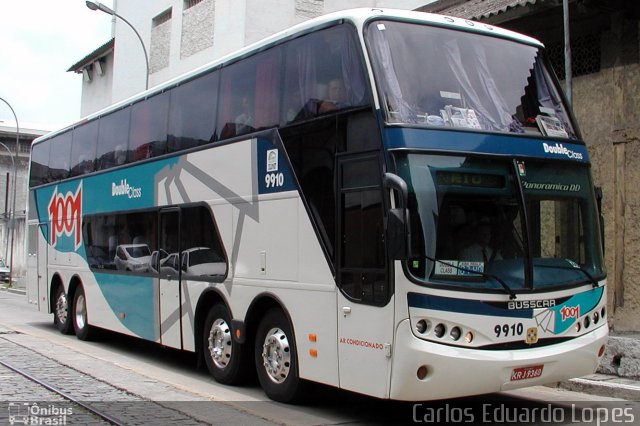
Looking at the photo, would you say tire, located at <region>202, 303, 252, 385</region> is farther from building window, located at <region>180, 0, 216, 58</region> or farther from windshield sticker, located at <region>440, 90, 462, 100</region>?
building window, located at <region>180, 0, 216, 58</region>

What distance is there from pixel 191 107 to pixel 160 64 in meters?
20.3

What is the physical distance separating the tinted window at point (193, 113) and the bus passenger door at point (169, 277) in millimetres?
1057

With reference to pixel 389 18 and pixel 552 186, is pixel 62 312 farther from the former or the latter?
pixel 552 186

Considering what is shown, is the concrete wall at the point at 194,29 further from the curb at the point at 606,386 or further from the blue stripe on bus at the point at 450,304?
the blue stripe on bus at the point at 450,304

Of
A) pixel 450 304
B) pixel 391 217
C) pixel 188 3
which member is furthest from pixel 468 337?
pixel 188 3

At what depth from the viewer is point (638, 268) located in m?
12.0

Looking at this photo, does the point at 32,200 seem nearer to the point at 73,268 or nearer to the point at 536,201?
the point at 73,268

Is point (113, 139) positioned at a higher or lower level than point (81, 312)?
higher

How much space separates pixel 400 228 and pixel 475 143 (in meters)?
1.30

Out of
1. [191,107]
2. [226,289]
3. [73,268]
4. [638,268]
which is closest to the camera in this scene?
[226,289]

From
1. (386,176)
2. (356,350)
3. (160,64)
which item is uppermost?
(160,64)

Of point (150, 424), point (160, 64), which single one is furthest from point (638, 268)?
point (160, 64)

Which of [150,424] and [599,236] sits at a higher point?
[599,236]

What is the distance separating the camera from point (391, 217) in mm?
6227
